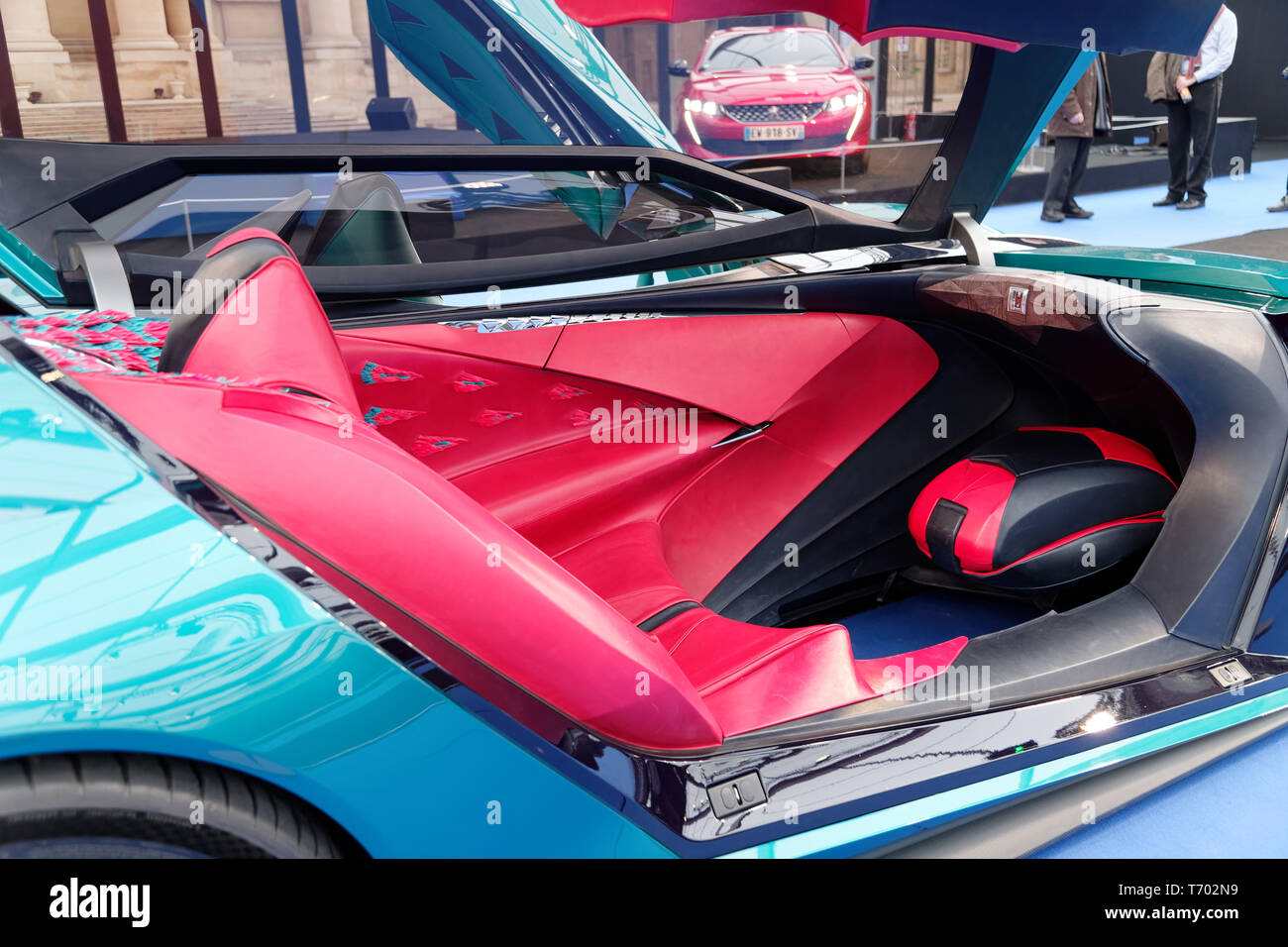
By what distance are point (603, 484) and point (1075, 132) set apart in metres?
6.19

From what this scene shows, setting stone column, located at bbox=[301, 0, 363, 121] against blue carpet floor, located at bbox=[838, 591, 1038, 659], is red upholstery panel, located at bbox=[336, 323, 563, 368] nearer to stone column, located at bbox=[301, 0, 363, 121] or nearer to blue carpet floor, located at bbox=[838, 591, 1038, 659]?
blue carpet floor, located at bbox=[838, 591, 1038, 659]

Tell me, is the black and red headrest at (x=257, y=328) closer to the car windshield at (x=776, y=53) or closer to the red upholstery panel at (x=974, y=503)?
the red upholstery panel at (x=974, y=503)

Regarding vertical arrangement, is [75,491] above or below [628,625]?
above

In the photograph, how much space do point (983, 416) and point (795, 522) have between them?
1.52 feet

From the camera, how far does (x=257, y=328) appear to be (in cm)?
99

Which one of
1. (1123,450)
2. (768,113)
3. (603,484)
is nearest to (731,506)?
(603,484)

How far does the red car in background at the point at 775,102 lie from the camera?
7.23 meters

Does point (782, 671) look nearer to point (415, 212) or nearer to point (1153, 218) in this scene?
point (415, 212)

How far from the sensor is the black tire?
27.5 inches

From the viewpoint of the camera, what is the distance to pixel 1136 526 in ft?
5.48

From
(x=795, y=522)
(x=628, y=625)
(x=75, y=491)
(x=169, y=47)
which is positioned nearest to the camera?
(x=75, y=491)

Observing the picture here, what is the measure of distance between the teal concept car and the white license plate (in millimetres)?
5416
